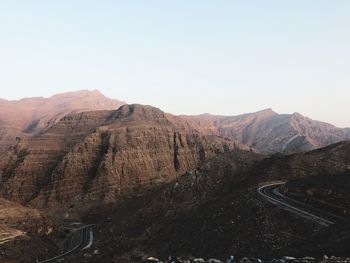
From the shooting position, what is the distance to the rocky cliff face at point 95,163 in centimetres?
15762

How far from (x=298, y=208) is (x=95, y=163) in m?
119

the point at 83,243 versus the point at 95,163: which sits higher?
the point at 95,163

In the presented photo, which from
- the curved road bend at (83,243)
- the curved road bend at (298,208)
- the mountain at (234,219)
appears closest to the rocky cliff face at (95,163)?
the curved road bend at (83,243)

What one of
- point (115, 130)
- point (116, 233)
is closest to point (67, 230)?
point (116, 233)

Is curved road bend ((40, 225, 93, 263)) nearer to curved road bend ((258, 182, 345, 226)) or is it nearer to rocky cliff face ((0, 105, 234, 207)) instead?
rocky cliff face ((0, 105, 234, 207))

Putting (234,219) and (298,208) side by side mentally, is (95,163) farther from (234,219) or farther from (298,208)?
(298,208)

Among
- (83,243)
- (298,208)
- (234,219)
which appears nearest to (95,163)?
(83,243)

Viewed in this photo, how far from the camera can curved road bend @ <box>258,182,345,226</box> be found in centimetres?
5284

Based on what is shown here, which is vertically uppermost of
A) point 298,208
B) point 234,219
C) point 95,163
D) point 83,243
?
point 298,208

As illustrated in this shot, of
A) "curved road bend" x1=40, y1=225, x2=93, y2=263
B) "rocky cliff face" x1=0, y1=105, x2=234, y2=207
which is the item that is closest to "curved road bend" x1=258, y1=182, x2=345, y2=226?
"curved road bend" x1=40, y1=225, x2=93, y2=263

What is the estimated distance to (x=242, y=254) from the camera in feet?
166

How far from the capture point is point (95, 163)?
16988 cm

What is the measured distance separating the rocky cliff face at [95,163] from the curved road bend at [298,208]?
8494 centimetres

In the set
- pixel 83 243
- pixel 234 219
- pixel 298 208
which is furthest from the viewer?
pixel 83 243
